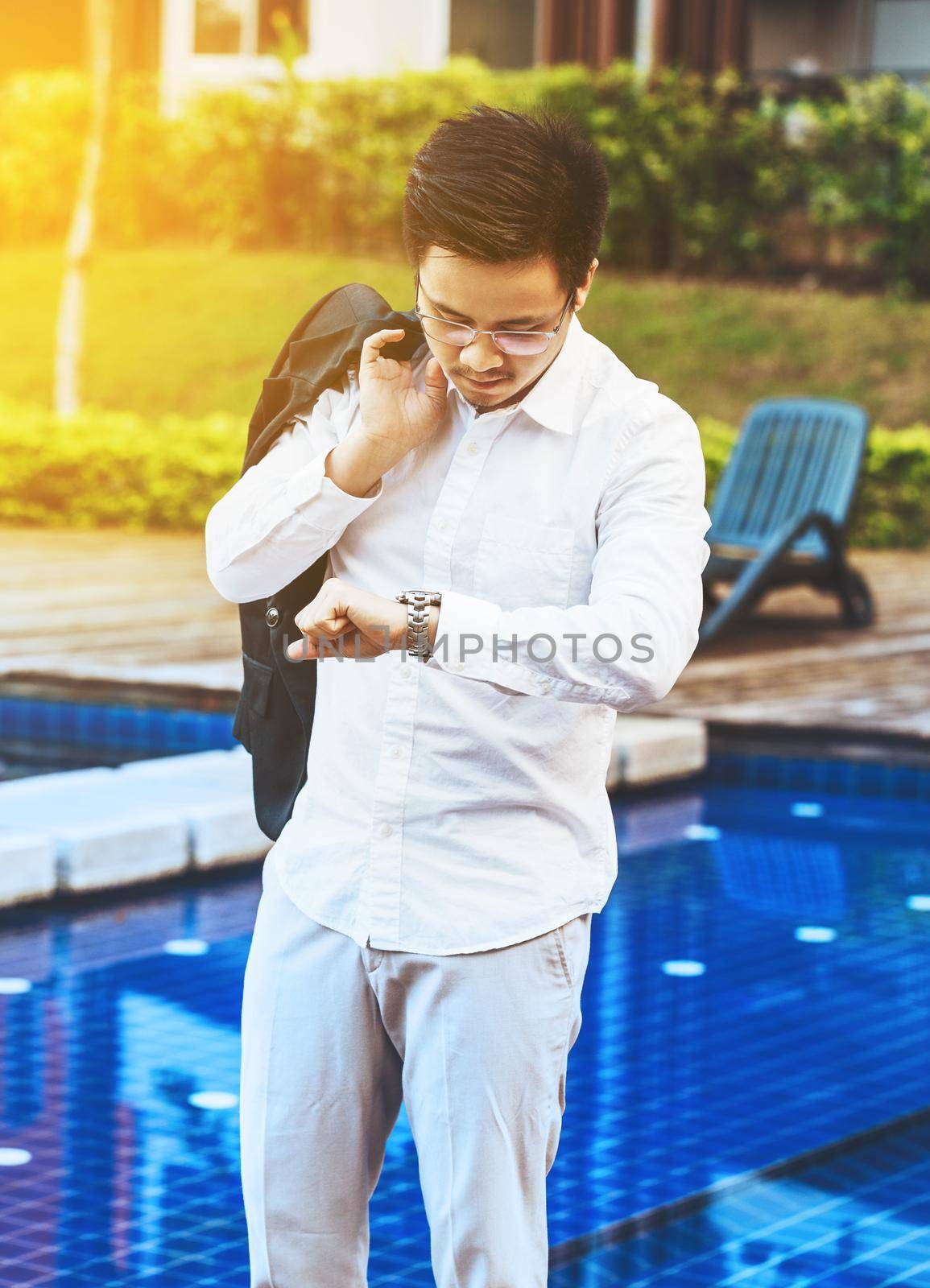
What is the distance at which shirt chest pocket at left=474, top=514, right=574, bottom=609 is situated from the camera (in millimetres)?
1522

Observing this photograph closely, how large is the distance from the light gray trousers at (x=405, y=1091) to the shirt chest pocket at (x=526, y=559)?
0.96ft

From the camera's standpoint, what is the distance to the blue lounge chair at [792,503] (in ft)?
26.7

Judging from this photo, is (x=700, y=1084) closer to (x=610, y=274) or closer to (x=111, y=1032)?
(x=111, y=1032)

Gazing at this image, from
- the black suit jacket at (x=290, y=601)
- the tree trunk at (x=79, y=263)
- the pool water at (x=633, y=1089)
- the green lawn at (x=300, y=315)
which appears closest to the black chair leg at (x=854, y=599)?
the pool water at (x=633, y=1089)

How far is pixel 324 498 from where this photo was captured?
151 cm

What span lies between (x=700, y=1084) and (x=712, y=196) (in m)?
13.3

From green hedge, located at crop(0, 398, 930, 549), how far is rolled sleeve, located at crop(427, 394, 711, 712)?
10900 mm

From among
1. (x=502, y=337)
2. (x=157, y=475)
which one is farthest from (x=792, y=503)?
(x=502, y=337)

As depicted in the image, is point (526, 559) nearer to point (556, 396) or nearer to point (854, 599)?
point (556, 396)

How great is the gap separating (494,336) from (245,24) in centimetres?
1661

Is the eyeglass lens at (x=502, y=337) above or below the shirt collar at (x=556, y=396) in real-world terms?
above

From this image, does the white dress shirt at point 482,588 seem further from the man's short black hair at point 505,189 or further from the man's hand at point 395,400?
the man's short black hair at point 505,189

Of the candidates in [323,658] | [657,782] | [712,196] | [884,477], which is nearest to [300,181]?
[712,196]

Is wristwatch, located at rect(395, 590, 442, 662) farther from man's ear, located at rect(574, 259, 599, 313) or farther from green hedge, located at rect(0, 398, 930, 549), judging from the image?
green hedge, located at rect(0, 398, 930, 549)
